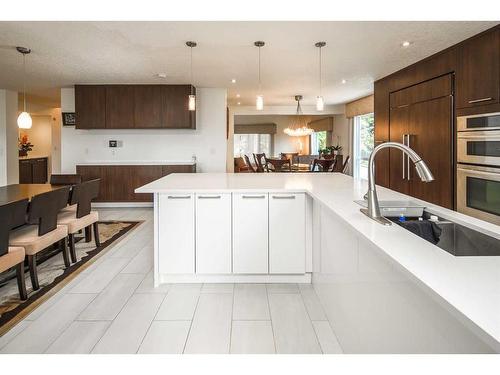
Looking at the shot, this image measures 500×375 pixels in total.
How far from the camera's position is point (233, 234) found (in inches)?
124

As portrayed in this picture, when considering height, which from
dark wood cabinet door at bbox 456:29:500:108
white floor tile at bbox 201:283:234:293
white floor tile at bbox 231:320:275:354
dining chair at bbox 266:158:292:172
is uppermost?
dark wood cabinet door at bbox 456:29:500:108

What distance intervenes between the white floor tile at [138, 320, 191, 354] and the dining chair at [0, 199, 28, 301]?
1060mm

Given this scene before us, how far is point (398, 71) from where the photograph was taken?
5781 millimetres

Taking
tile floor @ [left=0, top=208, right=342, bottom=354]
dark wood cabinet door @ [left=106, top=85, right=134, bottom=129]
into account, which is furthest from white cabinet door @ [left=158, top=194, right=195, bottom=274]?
dark wood cabinet door @ [left=106, top=85, right=134, bottom=129]

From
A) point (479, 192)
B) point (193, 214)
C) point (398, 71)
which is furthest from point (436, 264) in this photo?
point (398, 71)

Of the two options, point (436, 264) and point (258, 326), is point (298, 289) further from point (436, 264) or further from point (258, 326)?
point (436, 264)

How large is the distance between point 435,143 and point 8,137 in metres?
7.90

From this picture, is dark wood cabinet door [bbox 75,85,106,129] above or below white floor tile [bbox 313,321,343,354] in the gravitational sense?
above

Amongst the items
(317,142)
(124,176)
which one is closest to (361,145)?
(317,142)

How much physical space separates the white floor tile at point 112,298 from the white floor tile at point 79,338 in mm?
117

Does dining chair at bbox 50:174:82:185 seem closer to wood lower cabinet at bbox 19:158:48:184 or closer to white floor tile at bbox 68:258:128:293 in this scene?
white floor tile at bbox 68:258:128:293

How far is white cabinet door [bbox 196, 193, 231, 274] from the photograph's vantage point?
312 centimetres

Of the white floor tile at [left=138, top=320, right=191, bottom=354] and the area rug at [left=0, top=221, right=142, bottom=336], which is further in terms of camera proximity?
the area rug at [left=0, top=221, right=142, bottom=336]

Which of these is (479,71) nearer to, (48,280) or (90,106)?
(48,280)
